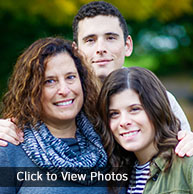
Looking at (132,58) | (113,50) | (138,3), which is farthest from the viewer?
(132,58)

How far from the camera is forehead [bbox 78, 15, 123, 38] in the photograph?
3.41 metres

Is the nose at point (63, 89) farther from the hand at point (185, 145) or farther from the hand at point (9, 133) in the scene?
the hand at point (185, 145)

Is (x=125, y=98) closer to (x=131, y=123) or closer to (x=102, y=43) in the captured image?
(x=131, y=123)

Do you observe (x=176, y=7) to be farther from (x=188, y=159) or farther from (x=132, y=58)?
(x=188, y=159)

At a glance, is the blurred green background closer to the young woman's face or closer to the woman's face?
the woman's face

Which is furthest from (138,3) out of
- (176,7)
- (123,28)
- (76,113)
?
(76,113)

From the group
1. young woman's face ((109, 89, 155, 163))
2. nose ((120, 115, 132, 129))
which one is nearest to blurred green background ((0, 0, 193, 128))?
young woman's face ((109, 89, 155, 163))

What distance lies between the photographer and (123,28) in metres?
3.60

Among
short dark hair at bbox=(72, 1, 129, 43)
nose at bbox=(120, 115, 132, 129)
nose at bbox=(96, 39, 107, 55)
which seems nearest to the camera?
nose at bbox=(120, 115, 132, 129)

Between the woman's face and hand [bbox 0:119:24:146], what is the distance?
0.74 ft

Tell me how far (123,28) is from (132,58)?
10.8 meters

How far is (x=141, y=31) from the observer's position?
44.4 feet

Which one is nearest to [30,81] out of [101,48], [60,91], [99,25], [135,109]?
[60,91]

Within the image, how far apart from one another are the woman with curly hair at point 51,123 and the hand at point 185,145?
507 millimetres
